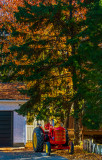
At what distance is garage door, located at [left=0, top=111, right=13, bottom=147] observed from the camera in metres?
23.6

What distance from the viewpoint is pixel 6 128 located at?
2383 centimetres

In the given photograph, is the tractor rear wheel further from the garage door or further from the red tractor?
the garage door

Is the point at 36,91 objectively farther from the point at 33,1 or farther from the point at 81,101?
the point at 33,1

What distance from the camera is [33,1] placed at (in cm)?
3284

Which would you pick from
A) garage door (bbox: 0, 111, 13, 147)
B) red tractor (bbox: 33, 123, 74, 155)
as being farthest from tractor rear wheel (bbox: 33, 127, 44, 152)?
garage door (bbox: 0, 111, 13, 147)

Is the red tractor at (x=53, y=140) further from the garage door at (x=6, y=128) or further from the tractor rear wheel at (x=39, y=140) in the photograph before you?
the garage door at (x=6, y=128)

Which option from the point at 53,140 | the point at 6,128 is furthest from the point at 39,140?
the point at 6,128

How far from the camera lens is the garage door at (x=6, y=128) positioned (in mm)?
23647

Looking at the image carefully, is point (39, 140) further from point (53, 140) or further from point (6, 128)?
point (6, 128)

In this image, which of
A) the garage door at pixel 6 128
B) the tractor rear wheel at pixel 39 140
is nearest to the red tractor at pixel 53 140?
the tractor rear wheel at pixel 39 140

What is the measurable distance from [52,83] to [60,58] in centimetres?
201

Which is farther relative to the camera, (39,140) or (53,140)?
(39,140)

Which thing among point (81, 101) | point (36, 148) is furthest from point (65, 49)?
point (36, 148)

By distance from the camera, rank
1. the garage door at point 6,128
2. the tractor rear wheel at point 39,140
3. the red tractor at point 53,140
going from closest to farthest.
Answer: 1. the red tractor at point 53,140
2. the tractor rear wheel at point 39,140
3. the garage door at point 6,128
